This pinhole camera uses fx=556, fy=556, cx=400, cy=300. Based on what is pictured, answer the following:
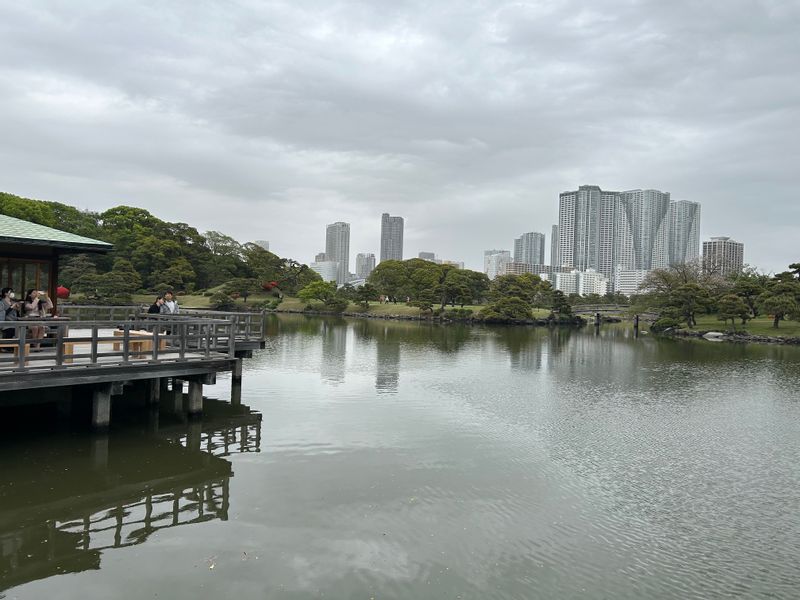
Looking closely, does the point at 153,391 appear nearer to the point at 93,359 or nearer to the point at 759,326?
the point at 93,359

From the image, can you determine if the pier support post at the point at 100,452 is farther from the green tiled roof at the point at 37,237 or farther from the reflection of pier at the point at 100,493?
the green tiled roof at the point at 37,237

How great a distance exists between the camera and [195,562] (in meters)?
6.90

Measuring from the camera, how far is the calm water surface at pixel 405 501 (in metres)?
6.74

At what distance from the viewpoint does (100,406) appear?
11836 millimetres

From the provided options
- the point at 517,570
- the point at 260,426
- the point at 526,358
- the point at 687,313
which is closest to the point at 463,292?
the point at 687,313

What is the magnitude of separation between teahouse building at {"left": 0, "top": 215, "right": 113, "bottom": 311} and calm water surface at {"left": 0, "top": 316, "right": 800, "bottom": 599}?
3726mm

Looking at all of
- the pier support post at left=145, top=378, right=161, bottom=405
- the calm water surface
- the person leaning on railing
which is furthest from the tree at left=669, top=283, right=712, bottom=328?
the person leaning on railing

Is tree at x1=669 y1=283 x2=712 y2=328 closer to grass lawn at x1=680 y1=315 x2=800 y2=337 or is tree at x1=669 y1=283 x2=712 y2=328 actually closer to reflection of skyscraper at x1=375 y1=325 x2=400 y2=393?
grass lawn at x1=680 y1=315 x2=800 y2=337

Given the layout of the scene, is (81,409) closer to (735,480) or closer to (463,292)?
(735,480)

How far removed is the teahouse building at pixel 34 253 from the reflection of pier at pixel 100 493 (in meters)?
4.35

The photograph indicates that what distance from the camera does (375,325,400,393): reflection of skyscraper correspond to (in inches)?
802

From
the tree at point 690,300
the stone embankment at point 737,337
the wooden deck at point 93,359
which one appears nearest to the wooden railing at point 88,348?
the wooden deck at point 93,359

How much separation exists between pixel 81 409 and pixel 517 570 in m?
11.1

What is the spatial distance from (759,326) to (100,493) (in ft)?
207
